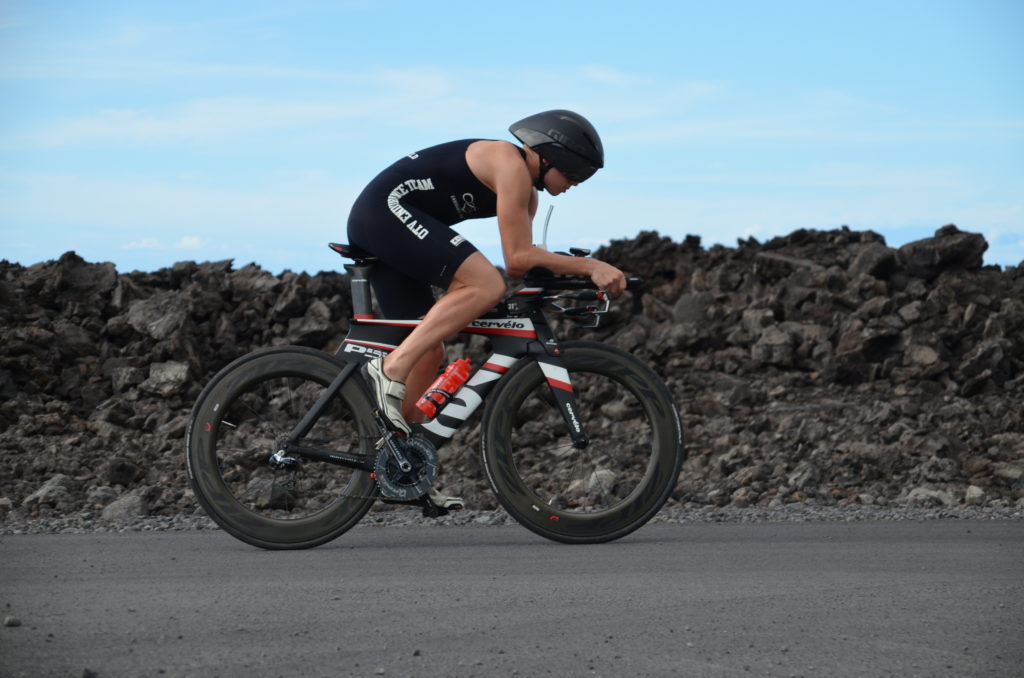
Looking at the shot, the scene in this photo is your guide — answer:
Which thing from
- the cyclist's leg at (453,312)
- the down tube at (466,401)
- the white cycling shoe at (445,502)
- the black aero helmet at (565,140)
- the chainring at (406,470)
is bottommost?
the white cycling shoe at (445,502)

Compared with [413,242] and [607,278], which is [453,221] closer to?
[413,242]

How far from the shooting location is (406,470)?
5.89m

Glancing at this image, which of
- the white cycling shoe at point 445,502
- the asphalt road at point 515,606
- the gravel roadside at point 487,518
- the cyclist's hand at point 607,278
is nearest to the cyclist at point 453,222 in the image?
the cyclist's hand at point 607,278

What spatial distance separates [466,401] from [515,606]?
5.75 ft

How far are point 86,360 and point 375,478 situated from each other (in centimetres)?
745

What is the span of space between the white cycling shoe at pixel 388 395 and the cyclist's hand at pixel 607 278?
116 cm

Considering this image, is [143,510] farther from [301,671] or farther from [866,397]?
[866,397]

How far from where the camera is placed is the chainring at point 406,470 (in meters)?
5.90

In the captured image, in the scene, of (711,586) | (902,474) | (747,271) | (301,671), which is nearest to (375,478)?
(711,586)

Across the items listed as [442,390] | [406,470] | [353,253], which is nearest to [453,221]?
[353,253]

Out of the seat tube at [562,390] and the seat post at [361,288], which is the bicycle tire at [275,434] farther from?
the seat tube at [562,390]

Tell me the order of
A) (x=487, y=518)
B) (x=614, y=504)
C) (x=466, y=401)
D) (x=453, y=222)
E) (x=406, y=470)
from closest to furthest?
(x=406, y=470) → (x=466, y=401) → (x=614, y=504) → (x=453, y=222) → (x=487, y=518)

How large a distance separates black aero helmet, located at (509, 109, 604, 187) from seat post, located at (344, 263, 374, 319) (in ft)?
3.60

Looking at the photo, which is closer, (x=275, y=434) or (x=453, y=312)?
(x=453, y=312)
